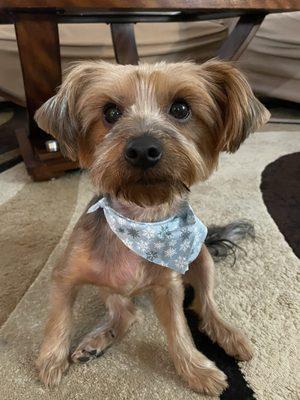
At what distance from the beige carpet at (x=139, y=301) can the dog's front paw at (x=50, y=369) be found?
2 cm

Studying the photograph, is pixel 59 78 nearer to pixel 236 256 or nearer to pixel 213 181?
pixel 213 181

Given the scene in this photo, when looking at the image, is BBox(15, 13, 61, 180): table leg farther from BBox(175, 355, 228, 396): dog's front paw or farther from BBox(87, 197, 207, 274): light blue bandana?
BBox(175, 355, 228, 396): dog's front paw

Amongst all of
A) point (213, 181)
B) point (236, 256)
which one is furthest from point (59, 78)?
point (236, 256)

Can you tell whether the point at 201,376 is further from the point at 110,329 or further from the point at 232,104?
the point at 232,104

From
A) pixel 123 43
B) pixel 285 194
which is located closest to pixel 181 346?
pixel 285 194

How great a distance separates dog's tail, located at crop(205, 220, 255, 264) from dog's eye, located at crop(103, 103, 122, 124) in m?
0.56

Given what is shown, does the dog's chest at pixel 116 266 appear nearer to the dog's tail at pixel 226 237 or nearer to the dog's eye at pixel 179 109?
the dog's eye at pixel 179 109

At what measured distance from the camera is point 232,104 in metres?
0.98

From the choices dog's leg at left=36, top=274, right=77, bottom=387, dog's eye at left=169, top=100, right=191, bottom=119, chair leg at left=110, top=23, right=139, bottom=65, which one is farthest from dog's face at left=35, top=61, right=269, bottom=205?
chair leg at left=110, top=23, right=139, bottom=65

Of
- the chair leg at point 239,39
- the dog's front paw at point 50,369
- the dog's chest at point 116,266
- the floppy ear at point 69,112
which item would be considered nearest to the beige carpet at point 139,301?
the dog's front paw at point 50,369

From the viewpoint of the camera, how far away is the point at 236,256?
4.66 ft

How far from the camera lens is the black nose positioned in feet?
2.76

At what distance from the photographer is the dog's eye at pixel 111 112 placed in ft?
3.20

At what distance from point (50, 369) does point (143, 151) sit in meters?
0.52
